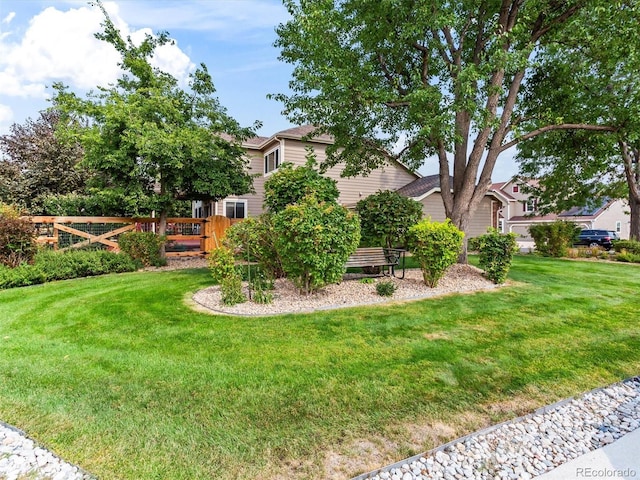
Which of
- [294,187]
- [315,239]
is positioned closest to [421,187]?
[294,187]

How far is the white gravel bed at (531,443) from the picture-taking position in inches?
87.0

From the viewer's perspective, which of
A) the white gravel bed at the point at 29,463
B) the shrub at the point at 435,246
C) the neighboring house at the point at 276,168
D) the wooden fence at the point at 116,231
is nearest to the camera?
the white gravel bed at the point at 29,463

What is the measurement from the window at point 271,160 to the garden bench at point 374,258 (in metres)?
10.0

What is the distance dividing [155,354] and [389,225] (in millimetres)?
5664

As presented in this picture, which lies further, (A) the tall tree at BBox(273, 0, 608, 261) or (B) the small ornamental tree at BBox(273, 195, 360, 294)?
(A) the tall tree at BBox(273, 0, 608, 261)

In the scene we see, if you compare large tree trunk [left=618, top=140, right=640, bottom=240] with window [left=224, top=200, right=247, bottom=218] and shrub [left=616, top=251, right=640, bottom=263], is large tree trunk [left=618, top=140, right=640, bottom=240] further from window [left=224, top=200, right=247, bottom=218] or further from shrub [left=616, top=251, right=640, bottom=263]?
window [left=224, top=200, right=247, bottom=218]

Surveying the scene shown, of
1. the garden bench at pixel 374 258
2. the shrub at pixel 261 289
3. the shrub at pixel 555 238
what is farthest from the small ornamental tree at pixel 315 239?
the shrub at pixel 555 238

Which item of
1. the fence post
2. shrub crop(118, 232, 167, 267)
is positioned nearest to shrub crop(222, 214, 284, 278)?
shrub crop(118, 232, 167, 267)

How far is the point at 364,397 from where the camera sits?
3.05 metres

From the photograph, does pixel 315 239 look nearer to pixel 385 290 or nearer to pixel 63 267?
pixel 385 290

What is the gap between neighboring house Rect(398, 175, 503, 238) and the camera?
1726 cm

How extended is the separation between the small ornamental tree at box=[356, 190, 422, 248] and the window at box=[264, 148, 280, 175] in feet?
31.4

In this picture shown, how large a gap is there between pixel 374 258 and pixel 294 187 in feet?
8.22

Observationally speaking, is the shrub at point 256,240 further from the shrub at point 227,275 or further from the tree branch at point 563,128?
the tree branch at point 563,128
